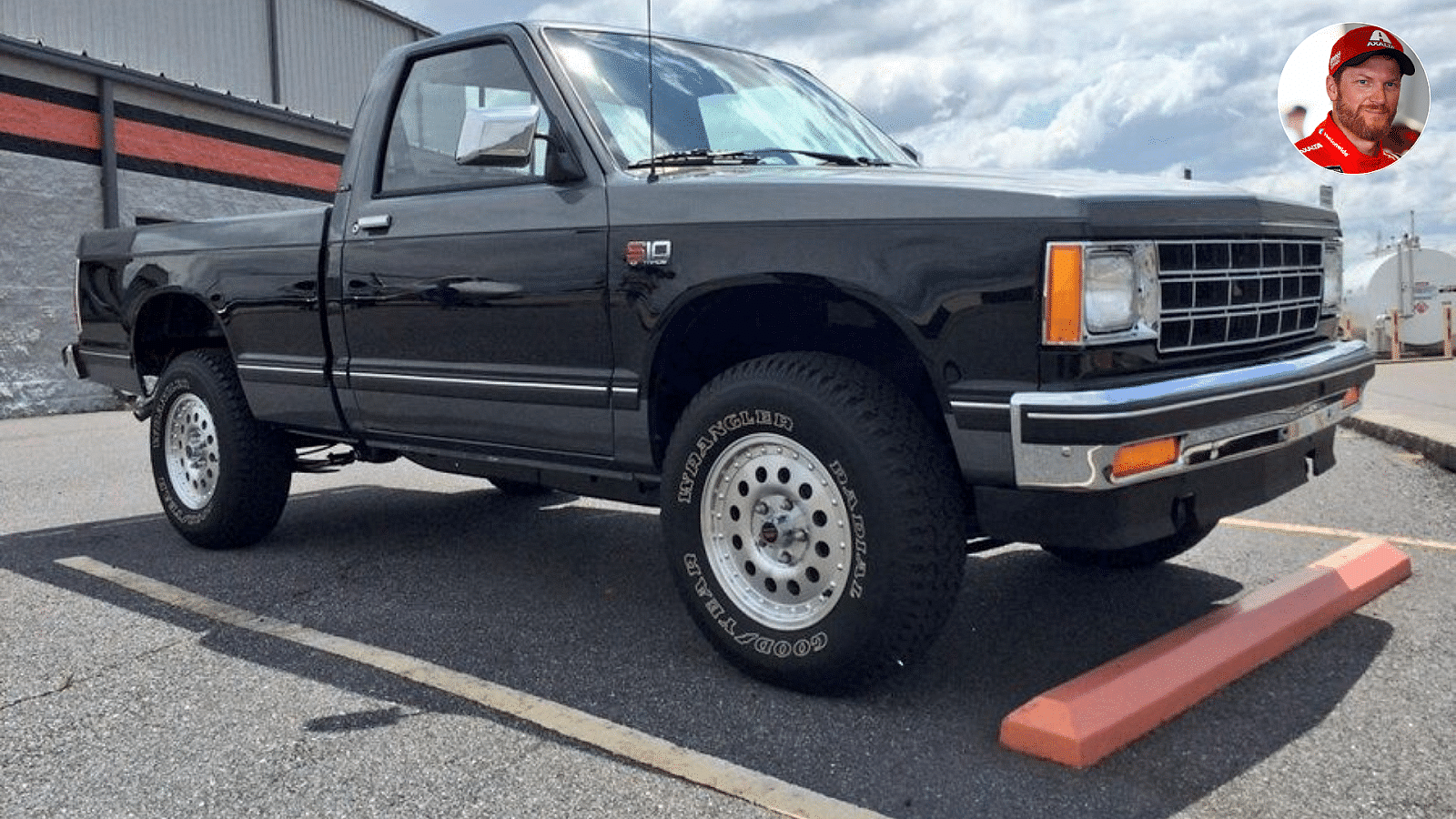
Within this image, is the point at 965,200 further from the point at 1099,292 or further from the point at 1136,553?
the point at 1136,553

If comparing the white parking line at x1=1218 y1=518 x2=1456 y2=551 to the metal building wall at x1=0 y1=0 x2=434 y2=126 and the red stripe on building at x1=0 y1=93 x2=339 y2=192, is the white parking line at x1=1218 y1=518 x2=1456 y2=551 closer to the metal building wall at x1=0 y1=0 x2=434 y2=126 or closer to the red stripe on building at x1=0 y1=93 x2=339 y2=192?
the red stripe on building at x1=0 y1=93 x2=339 y2=192

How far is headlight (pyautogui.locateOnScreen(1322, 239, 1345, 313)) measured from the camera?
3910mm

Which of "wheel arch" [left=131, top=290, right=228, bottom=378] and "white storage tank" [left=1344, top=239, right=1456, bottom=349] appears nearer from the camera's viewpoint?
"wheel arch" [left=131, top=290, right=228, bottom=378]

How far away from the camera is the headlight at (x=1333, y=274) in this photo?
3.91 meters

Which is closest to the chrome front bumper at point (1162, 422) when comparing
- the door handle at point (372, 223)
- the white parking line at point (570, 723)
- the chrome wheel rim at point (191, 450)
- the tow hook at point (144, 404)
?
the white parking line at point (570, 723)

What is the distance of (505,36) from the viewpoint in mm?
4266

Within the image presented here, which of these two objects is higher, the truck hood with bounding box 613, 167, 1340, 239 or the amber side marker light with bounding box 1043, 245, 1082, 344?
the truck hood with bounding box 613, 167, 1340, 239

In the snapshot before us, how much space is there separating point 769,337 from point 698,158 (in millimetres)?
596

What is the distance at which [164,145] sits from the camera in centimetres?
1525

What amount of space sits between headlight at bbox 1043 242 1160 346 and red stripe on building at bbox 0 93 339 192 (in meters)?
10.8

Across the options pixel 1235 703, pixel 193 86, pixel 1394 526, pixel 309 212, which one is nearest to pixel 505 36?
pixel 309 212

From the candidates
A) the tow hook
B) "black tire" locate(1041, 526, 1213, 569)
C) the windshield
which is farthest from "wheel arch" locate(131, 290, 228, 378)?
"black tire" locate(1041, 526, 1213, 569)

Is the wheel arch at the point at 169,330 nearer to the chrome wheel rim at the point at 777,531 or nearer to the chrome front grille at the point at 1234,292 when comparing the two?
the chrome wheel rim at the point at 777,531

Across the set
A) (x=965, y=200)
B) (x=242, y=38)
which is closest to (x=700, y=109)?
(x=965, y=200)
